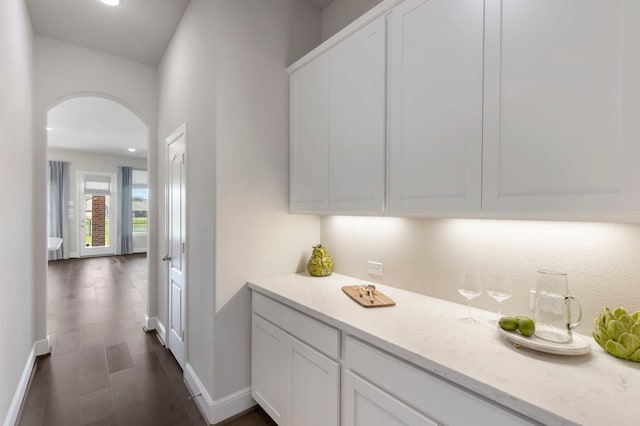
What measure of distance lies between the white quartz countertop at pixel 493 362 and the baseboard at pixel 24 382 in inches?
79.9

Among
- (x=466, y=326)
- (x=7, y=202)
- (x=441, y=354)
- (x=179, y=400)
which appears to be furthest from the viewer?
(x=179, y=400)

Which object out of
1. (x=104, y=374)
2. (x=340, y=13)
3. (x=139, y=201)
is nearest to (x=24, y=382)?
(x=104, y=374)

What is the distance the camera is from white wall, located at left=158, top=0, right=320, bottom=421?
2016 millimetres

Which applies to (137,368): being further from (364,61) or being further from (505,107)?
(505,107)

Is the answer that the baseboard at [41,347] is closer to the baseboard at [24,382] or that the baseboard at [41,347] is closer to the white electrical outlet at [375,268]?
the baseboard at [24,382]

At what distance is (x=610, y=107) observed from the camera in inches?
35.9

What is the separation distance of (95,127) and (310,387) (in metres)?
6.68

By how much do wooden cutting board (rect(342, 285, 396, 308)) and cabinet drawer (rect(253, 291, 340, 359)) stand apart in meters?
0.25

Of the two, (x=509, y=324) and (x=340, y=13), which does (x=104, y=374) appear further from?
(x=340, y=13)

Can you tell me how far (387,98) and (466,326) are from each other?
1172mm

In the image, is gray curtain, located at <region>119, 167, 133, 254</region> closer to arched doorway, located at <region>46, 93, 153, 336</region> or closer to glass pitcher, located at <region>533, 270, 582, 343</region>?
arched doorway, located at <region>46, 93, 153, 336</region>

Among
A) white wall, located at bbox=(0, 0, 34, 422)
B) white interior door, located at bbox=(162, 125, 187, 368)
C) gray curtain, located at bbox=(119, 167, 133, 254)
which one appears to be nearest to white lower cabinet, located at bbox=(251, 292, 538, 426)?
white interior door, located at bbox=(162, 125, 187, 368)

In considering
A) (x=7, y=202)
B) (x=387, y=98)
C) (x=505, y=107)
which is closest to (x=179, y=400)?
(x=7, y=202)

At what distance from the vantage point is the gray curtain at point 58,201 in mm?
7789
